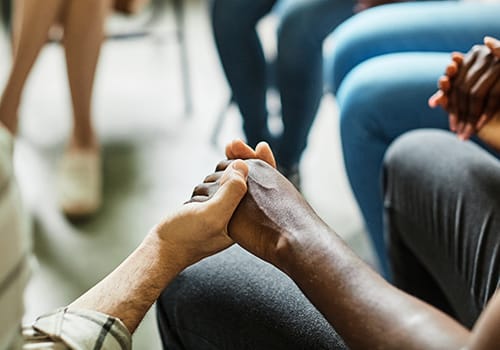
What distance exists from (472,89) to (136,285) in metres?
0.59

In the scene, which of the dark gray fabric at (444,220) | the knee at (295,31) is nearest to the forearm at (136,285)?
the dark gray fabric at (444,220)

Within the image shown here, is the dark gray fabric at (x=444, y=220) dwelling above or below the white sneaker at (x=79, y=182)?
above

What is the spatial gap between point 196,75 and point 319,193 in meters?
0.80

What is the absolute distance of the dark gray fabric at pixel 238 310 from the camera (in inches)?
31.0

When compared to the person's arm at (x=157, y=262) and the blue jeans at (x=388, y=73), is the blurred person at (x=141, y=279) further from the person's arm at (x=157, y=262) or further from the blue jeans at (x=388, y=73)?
the blue jeans at (x=388, y=73)

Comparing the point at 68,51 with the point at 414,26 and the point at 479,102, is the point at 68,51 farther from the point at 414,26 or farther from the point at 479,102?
the point at 479,102

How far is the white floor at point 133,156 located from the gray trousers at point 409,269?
551 mm

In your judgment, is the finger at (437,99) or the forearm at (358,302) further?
the finger at (437,99)

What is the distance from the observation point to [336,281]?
65 cm

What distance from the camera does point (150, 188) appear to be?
184 cm

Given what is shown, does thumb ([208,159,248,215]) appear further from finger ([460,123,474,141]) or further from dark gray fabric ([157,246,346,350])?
finger ([460,123,474,141])

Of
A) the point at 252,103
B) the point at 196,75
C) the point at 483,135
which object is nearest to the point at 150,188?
the point at 252,103

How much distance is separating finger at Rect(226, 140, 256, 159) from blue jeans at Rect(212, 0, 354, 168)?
2.49 ft

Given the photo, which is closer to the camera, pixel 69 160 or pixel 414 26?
pixel 414 26
